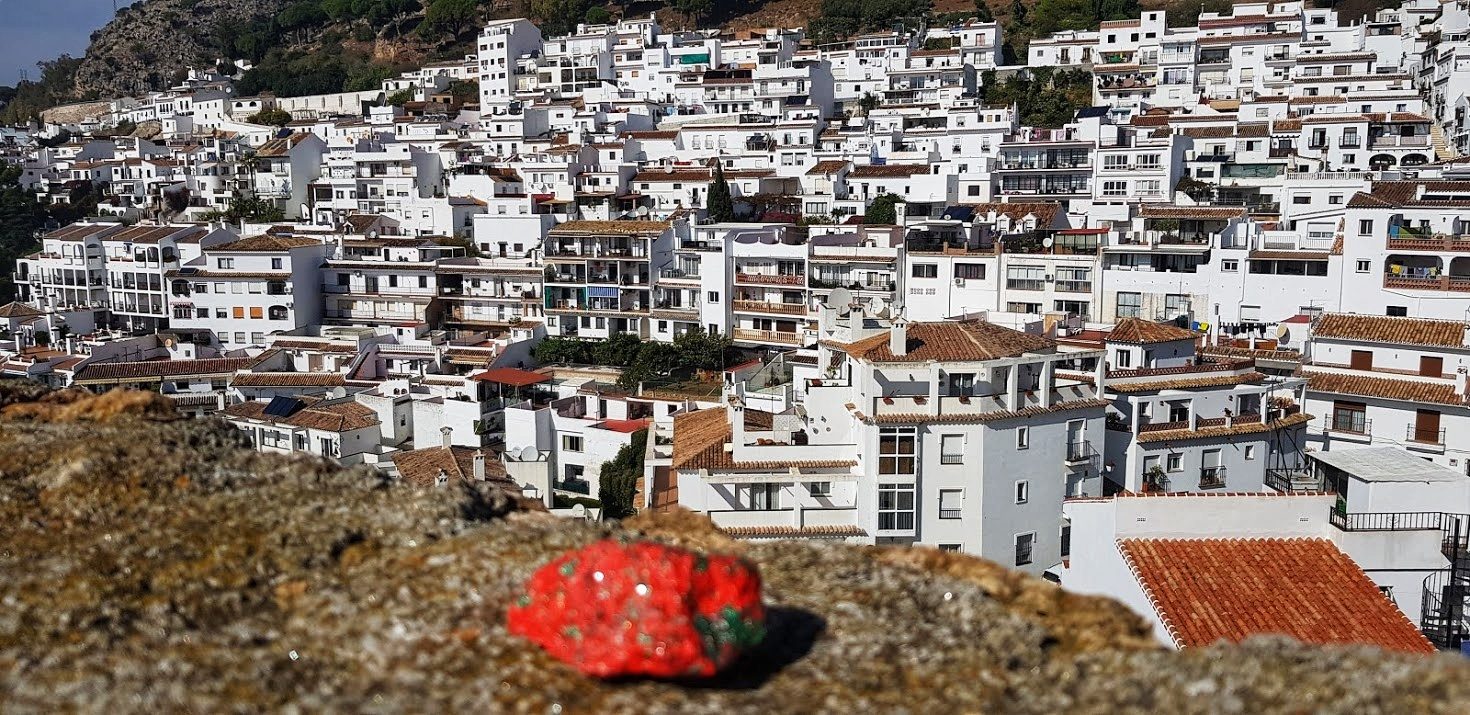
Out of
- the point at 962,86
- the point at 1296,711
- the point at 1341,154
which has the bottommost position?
the point at 1296,711

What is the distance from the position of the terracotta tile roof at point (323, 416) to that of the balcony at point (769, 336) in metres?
20.9

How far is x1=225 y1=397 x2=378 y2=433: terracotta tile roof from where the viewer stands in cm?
5309

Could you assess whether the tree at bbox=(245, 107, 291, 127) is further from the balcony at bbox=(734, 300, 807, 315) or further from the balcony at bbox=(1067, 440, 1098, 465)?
the balcony at bbox=(1067, 440, 1098, 465)

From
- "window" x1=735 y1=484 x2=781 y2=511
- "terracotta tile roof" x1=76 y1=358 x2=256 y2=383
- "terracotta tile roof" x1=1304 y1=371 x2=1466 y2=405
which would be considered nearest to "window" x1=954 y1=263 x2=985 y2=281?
"terracotta tile roof" x1=1304 y1=371 x2=1466 y2=405

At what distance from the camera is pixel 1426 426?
39.5 metres

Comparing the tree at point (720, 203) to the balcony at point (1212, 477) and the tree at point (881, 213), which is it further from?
the balcony at point (1212, 477)

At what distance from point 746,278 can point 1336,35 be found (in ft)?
203

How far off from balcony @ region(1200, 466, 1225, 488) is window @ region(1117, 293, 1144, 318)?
877 inches

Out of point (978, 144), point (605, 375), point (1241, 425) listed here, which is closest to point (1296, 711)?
point (1241, 425)

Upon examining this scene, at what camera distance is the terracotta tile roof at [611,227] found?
70.8 m

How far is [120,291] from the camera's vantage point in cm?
8475

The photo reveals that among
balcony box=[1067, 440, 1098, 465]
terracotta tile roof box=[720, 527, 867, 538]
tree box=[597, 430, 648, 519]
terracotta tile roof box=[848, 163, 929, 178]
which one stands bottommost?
tree box=[597, 430, 648, 519]

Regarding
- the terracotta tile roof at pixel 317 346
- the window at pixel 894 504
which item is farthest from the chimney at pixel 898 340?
the terracotta tile roof at pixel 317 346

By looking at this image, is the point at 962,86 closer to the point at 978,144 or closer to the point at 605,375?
the point at 978,144
